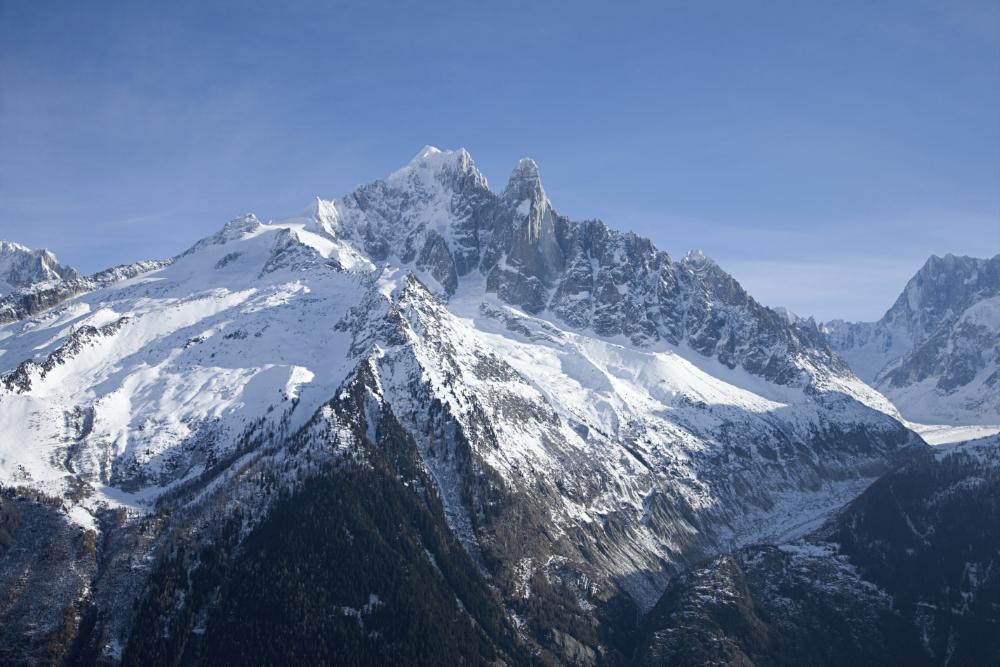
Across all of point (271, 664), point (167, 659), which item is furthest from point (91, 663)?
point (271, 664)

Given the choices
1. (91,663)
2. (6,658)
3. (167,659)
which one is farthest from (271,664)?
(6,658)

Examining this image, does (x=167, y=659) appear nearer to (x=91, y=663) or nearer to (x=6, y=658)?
(x=91, y=663)

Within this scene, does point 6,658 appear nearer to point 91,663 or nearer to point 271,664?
point 91,663

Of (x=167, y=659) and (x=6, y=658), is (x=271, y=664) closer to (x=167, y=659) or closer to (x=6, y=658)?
(x=167, y=659)

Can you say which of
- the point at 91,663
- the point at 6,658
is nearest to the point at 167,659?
the point at 91,663

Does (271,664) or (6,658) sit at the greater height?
(271,664)
